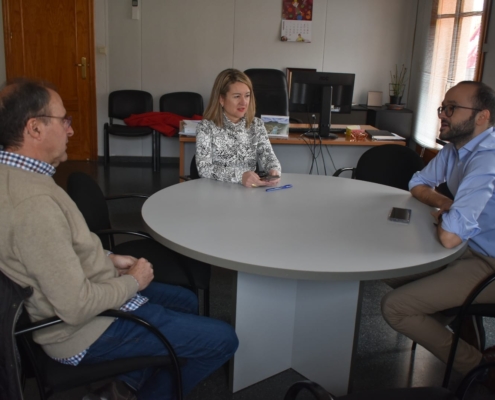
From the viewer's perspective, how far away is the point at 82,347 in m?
1.52

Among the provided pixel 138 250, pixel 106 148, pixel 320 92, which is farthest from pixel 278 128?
pixel 106 148

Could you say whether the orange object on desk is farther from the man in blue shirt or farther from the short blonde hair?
the man in blue shirt

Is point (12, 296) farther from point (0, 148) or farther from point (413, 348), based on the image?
point (413, 348)

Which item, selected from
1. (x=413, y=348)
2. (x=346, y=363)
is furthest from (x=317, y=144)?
(x=346, y=363)

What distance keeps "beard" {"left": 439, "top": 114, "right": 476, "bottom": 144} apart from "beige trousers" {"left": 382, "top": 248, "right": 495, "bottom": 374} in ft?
1.76

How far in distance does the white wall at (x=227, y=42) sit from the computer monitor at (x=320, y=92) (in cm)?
239

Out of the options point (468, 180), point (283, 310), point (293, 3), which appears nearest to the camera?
point (468, 180)

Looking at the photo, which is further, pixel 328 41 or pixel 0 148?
pixel 328 41

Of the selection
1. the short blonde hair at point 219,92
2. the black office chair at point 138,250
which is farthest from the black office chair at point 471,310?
the short blonde hair at point 219,92

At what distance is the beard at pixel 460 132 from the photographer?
2.19 m

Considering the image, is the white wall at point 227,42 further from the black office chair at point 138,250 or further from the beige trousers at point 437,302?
the beige trousers at point 437,302

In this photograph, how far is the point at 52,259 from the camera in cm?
135

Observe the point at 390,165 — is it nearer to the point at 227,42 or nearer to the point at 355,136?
the point at 355,136

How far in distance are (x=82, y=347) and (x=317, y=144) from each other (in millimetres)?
2921
